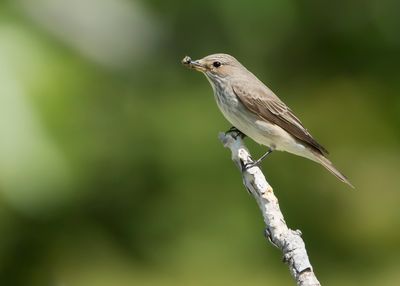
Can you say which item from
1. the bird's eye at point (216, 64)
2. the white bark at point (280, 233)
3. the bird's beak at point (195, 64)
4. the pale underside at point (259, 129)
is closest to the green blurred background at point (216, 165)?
the bird's beak at point (195, 64)

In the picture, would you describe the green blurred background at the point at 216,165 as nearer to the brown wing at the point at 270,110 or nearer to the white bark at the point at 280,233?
the brown wing at the point at 270,110

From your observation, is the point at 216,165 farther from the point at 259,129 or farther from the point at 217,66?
the point at 259,129

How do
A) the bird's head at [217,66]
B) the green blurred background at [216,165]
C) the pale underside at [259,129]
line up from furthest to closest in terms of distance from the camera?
the green blurred background at [216,165] < the bird's head at [217,66] < the pale underside at [259,129]

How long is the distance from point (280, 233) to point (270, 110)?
210 cm

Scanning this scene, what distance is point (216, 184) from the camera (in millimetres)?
7109

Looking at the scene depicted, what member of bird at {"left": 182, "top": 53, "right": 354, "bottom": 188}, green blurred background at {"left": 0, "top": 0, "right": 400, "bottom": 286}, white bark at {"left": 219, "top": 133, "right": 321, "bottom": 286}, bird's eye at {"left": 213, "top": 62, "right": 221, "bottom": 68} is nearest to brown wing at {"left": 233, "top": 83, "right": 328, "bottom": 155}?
bird at {"left": 182, "top": 53, "right": 354, "bottom": 188}

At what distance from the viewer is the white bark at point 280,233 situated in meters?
2.77

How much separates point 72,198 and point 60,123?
2737mm

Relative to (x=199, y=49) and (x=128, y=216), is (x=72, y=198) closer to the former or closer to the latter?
(x=128, y=216)

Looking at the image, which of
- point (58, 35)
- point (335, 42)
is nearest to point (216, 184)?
point (335, 42)

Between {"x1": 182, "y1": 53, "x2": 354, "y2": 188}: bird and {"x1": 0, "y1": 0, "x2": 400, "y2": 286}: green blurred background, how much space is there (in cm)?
45

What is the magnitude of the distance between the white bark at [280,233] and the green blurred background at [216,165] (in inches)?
65.2

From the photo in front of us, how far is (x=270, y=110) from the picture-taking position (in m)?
5.09

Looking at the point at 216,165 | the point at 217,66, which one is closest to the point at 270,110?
the point at 217,66
